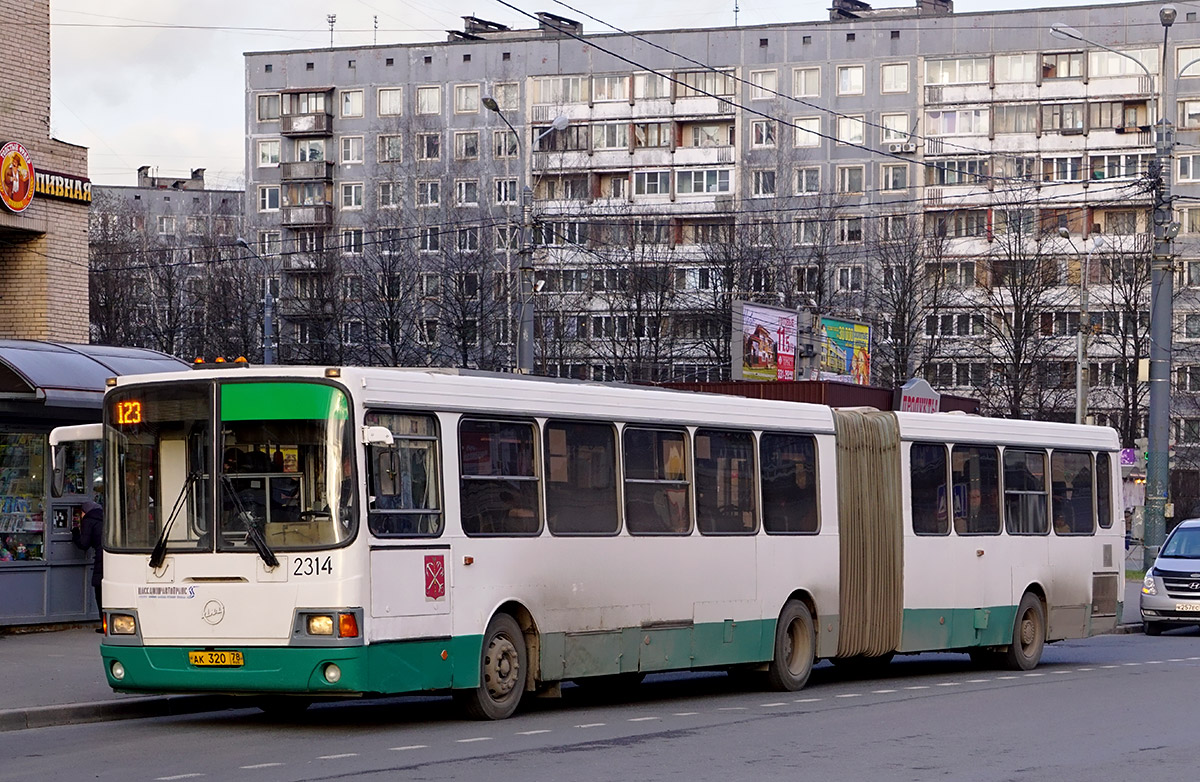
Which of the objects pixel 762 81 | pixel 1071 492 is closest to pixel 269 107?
pixel 762 81

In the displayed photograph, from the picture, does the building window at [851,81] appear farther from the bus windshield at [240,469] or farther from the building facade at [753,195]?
the bus windshield at [240,469]

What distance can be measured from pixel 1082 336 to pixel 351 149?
45784 millimetres

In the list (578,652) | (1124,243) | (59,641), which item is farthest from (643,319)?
(578,652)

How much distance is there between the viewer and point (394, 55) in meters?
93.7

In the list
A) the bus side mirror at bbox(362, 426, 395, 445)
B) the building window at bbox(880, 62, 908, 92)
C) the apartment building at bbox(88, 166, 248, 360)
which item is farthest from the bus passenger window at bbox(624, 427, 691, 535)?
the building window at bbox(880, 62, 908, 92)

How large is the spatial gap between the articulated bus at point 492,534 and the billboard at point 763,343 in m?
26.7

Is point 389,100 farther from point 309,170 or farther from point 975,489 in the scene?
point 975,489

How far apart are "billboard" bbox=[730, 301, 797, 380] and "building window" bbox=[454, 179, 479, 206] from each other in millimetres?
42124

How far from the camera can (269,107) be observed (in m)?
97.6

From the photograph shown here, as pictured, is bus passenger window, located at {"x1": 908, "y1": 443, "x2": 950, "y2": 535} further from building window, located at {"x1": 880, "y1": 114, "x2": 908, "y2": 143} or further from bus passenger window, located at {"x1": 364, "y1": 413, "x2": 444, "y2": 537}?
building window, located at {"x1": 880, "y1": 114, "x2": 908, "y2": 143}

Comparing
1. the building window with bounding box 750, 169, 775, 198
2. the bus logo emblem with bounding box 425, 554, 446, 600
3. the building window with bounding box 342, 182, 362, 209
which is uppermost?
the building window with bounding box 342, 182, 362, 209

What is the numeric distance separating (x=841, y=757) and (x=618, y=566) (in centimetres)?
354

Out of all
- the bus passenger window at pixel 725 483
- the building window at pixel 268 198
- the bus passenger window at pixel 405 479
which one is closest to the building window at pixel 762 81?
the building window at pixel 268 198

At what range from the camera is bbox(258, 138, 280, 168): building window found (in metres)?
98.1
